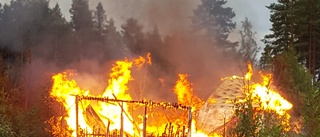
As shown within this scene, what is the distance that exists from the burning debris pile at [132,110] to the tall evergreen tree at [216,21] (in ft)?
20.0

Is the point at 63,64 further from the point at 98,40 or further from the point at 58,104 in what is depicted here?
the point at 58,104

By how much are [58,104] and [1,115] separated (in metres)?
2.21

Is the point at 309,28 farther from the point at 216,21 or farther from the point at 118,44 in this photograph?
the point at 118,44

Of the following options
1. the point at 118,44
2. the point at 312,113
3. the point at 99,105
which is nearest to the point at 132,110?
the point at 99,105

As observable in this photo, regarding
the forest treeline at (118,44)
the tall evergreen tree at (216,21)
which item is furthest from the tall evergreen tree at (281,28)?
the tall evergreen tree at (216,21)

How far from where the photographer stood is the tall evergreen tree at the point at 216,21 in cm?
2800

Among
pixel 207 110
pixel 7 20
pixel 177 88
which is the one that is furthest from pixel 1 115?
pixel 7 20

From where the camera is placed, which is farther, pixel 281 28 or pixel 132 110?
pixel 281 28

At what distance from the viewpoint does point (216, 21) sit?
2997 cm

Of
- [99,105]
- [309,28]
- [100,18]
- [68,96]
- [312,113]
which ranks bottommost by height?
[312,113]

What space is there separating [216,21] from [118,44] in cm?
885

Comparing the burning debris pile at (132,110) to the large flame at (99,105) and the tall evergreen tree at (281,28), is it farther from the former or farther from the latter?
the tall evergreen tree at (281,28)

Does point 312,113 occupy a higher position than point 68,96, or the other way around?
point 68,96

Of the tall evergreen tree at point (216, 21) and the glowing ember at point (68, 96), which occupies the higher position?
the tall evergreen tree at point (216, 21)
